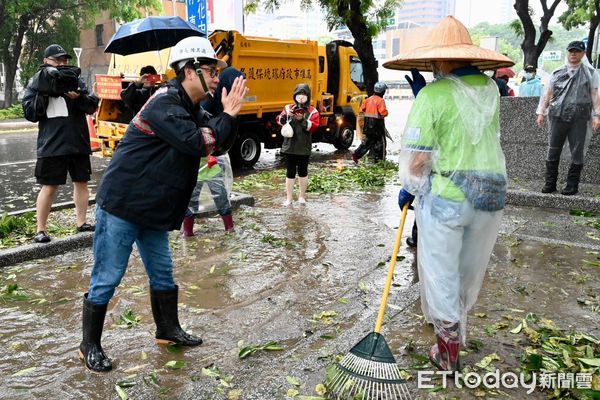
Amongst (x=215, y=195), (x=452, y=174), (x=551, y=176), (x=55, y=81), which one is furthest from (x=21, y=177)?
(x=452, y=174)

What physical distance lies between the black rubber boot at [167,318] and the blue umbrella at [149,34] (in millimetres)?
4485

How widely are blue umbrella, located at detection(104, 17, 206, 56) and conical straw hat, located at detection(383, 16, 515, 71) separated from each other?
446 centimetres

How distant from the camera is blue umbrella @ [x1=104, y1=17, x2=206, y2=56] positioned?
6941 millimetres

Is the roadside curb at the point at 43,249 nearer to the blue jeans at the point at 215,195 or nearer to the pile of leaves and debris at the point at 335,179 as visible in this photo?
the blue jeans at the point at 215,195

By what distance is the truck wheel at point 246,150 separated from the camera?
11836 mm

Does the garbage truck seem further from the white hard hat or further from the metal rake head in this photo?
the metal rake head

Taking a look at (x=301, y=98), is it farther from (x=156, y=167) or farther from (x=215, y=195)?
(x=156, y=167)

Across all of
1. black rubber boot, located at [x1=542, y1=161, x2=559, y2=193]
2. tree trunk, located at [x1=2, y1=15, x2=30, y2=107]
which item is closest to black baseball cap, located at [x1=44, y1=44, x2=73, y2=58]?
black rubber boot, located at [x1=542, y1=161, x2=559, y2=193]

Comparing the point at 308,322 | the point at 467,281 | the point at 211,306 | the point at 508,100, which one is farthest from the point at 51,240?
the point at 508,100

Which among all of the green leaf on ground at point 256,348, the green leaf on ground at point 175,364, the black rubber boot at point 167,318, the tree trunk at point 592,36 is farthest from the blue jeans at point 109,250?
the tree trunk at point 592,36

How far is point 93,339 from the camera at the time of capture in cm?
328

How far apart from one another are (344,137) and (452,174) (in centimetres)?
1228

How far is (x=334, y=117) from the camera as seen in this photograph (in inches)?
577

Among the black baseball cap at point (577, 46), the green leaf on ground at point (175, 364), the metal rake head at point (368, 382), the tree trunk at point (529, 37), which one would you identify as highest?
the tree trunk at point (529, 37)
